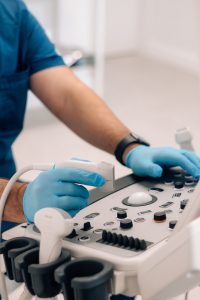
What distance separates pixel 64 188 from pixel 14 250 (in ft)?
0.43

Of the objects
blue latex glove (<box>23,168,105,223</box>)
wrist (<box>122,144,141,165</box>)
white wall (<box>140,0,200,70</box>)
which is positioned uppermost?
blue latex glove (<box>23,168,105,223</box>)

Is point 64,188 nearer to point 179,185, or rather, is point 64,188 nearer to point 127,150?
point 179,185

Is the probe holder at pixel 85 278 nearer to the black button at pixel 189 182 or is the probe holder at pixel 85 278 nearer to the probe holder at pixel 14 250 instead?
the probe holder at pixel 14 250

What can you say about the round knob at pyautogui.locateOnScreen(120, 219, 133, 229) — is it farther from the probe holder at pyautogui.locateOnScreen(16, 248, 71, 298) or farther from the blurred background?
the blurred background

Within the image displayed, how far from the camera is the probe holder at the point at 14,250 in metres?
0.79

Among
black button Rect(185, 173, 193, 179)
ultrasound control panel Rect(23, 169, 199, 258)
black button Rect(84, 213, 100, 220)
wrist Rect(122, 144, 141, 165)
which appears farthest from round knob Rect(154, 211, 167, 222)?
wrist Rect(122, 144, 141, 165)

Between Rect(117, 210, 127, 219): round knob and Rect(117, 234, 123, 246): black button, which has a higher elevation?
Rect(117, 234, 123, 246): black button

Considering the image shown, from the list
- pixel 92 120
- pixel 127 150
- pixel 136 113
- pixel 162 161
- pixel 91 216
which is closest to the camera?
pixel 91 216

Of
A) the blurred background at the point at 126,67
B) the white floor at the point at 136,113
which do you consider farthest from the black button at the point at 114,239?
the white floor at the point at 136,113

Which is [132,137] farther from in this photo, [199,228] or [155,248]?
[199,228]

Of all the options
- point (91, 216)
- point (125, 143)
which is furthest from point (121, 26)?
point (91, 216)

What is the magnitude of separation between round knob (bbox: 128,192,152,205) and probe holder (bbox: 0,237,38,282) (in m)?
0.19

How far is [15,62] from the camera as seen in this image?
5.14 feet

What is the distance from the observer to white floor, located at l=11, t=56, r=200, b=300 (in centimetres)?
304
